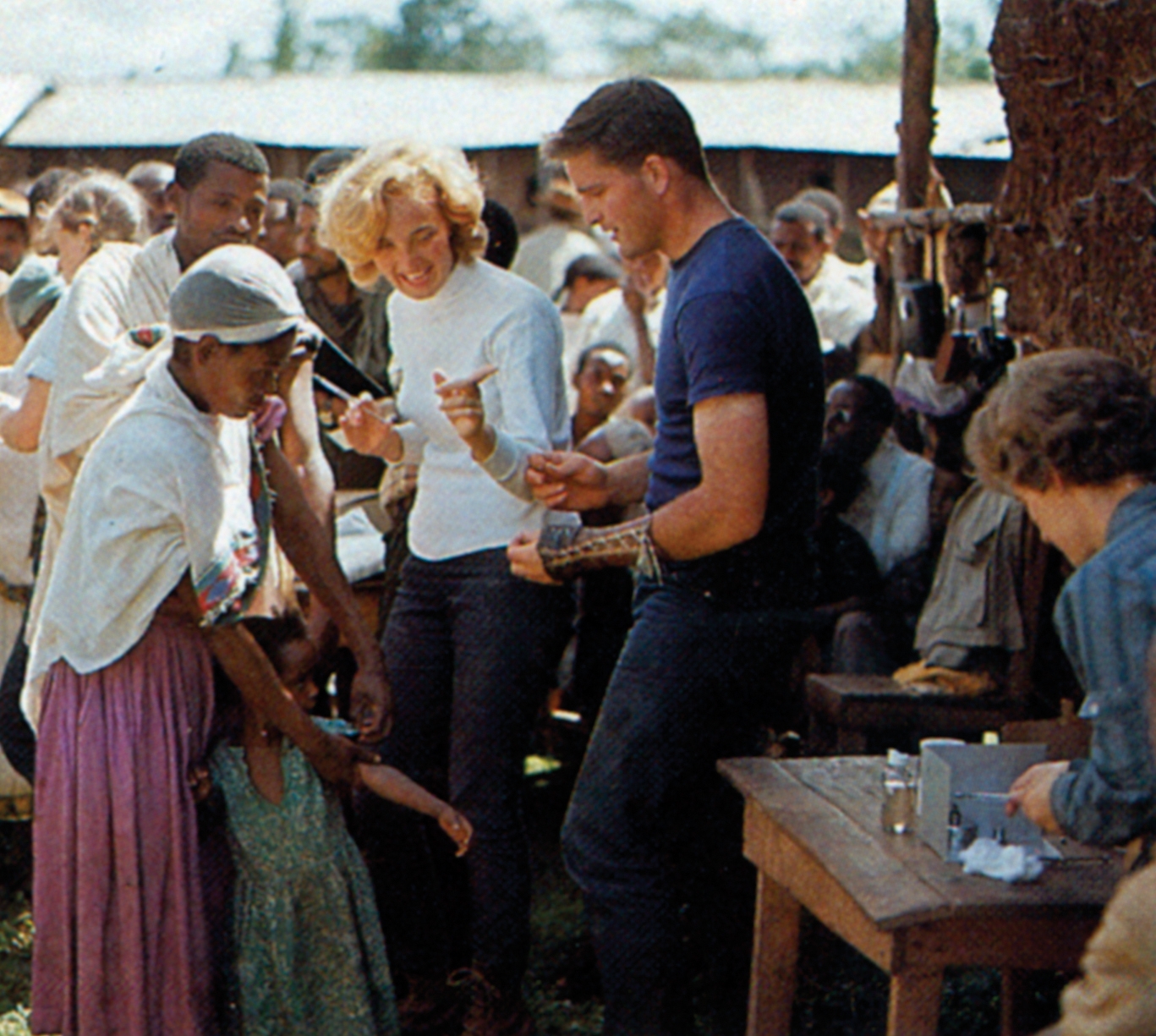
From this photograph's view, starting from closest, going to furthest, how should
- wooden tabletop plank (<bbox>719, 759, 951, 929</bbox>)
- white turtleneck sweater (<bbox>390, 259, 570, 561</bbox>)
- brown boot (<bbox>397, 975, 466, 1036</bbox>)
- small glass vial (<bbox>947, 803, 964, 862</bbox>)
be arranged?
wooden tabletop plank (<bbox>719, 759, 951, 929</bbox>), small glass vial (<bbox>947, 803, 964, 862</bbox>), white turtleneck sweater (<bbox>390, 259, 570, 561</bbox>), brown boot (<bbox>397, 975, 466, 1036</bbox>)

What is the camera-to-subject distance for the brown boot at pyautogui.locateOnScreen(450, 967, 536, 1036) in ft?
13.6

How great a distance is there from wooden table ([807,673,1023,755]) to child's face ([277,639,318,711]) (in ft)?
5.86

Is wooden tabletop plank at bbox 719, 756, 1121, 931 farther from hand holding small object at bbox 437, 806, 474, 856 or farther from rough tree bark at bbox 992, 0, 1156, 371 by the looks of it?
rough tree bark at bbox 992, 0, 1156, 371

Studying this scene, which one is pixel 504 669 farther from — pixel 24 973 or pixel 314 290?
pixel 314 290

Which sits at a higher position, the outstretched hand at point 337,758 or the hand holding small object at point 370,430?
the hand holding small object at point 370,430

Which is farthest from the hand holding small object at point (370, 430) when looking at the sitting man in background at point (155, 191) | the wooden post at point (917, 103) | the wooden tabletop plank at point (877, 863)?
→ the sitting man in background at point (155, 191)

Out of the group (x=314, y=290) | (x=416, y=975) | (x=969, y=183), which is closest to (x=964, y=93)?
(x=969, y=183)

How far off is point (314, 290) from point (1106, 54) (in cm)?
326

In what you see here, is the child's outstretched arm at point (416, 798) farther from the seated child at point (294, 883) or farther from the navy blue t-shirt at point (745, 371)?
the navy blue t-shirt at point (745, 371)

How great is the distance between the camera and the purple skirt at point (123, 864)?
11.1 ft

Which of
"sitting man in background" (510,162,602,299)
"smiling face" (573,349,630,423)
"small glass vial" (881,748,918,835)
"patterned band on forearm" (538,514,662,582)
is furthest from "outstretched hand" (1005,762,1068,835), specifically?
"sitting man in background" (510,162,602,299)

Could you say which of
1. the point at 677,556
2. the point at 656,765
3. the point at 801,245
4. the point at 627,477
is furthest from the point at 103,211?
the point at 801,245

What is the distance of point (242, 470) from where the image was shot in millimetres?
3619

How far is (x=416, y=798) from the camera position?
3.54m
